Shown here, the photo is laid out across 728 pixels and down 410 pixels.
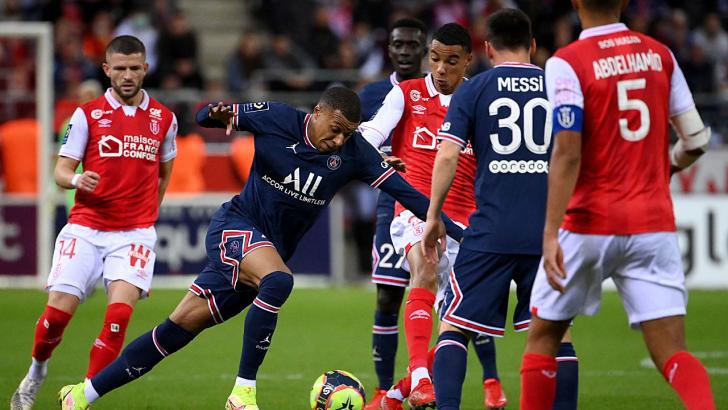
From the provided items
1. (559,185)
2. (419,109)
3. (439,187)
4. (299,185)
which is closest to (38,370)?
(299,185)

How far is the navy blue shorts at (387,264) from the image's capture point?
8.33 metres

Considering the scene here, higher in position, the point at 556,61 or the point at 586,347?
the point at 556,61

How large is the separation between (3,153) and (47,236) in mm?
1942

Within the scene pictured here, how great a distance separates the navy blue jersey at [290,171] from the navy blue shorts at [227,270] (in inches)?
6.5

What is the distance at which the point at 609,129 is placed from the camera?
5.31 m

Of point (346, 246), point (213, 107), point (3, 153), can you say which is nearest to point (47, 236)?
point (3, 153)

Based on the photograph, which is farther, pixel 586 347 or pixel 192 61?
pixel 192 61

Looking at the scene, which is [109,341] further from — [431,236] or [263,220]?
[431,236]

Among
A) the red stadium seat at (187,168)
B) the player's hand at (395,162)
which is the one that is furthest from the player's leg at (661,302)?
the red stadium seat at (187,168)

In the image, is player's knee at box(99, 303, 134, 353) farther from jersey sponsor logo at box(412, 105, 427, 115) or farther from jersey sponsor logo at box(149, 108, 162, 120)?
jersey sponsor logo at box(412, 105, 427, 115)

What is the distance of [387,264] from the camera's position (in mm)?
8359

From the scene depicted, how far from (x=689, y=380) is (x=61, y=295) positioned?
13.7 ft

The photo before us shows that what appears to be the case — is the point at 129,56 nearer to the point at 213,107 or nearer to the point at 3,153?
the point at 213,107

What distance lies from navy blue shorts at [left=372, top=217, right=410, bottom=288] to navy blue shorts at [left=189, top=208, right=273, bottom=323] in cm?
138
